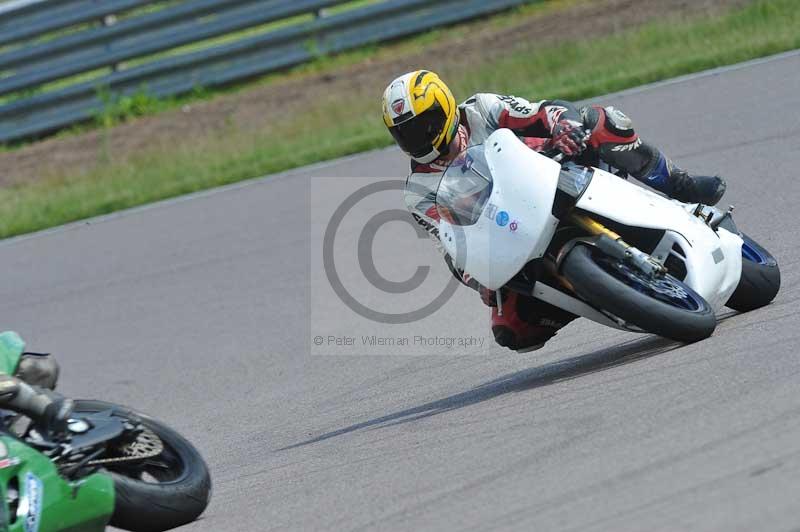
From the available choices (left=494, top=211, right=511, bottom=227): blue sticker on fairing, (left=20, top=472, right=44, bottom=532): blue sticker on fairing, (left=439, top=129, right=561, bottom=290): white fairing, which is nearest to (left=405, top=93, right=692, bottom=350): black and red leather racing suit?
(left=439, top=129, right=561, bottom=290): white fairing

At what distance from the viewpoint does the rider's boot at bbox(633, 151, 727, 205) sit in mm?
6113

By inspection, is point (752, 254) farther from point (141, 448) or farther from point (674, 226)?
point (141, 448)

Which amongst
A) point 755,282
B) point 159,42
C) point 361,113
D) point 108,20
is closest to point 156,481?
point 755,282

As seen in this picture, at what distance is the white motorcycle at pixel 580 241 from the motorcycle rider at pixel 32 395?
1.87 m

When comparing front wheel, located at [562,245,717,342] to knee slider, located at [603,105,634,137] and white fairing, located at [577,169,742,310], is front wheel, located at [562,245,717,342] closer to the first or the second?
white fairing, located at [577,169,742,310]

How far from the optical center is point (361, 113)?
13641mm

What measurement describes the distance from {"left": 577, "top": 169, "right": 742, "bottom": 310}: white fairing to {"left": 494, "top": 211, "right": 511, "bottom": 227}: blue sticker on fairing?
29cm

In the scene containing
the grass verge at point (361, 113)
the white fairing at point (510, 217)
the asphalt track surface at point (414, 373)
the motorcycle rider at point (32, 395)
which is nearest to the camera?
the asphalt track surface at point (414, 373)

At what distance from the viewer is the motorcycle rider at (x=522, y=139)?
5840mm

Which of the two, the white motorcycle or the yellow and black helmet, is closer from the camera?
the white motorcycle

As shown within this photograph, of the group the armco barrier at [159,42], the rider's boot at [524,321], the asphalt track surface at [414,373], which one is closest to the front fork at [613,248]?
the asphalt track surface at [414,373]

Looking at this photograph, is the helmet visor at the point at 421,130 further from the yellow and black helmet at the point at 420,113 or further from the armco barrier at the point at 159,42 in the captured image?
the armco barrier at the point at 159,42

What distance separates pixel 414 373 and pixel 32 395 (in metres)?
2.76

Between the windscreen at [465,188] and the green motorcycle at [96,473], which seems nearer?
the green motorcycle at [96,473]
